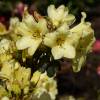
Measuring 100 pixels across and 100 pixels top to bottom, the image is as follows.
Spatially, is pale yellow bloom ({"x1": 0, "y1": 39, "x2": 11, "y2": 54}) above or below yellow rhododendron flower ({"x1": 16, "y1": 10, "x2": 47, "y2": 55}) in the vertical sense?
below

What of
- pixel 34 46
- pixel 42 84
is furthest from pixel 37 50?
pixel 42 84

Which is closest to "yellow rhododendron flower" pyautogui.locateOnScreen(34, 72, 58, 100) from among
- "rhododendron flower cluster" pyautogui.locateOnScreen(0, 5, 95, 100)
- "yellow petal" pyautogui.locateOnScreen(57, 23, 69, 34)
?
"rhododendron flower cluster" pyautogui.locateOnScreen(0, 5, 95, 100)

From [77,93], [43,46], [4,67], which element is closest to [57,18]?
[43,46]

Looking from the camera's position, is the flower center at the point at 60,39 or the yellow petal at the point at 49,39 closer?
the yellow petal at the point at 49,39

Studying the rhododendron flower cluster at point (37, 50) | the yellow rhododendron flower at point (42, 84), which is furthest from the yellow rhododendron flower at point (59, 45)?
the yellow rhododendron flower at point (42, 84)

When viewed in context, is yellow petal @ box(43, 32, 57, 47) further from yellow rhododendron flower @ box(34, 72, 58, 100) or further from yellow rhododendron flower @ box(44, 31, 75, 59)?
yellow rhododendron flower @ box(34, 72, 58, 100)

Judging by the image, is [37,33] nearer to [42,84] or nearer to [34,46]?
[34,46]

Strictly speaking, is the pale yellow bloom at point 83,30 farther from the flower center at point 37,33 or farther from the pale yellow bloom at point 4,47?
the pale yellow bloom at point 4,47
